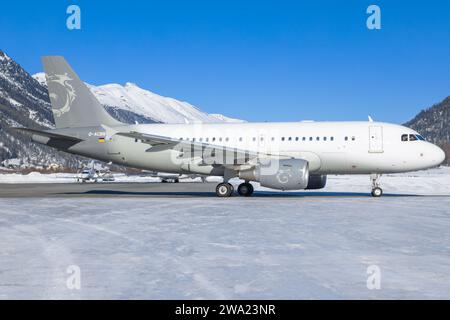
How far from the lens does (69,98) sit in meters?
26.7

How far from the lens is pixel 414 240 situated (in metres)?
9.52

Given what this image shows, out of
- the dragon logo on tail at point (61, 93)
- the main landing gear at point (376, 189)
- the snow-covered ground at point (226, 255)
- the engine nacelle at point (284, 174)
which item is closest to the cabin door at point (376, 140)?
the main landing gear at point (376, 189)

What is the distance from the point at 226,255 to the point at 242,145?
1670 centimetres

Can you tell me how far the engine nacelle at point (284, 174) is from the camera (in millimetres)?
20828

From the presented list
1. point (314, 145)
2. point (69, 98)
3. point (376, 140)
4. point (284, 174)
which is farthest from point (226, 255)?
point (69, 98)

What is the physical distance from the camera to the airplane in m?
22.7

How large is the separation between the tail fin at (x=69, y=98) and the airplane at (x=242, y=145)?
0.18ft

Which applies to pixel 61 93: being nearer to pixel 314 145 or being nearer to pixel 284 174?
pixel 284 174

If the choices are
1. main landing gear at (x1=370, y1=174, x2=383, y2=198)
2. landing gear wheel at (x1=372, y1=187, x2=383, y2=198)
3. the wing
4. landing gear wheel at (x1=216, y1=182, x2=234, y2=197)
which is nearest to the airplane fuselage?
main landing gear at (x1=370, y1=174, x2=383, y2=198)

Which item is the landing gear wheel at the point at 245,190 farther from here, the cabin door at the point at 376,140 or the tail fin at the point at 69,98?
the tail fin at the point at 69,98

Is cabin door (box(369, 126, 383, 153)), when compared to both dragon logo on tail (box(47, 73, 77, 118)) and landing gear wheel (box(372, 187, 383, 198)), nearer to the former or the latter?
landing gear wheel (box(372, 187, 383, 198))

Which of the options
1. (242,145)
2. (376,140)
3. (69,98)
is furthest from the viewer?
(69,98)

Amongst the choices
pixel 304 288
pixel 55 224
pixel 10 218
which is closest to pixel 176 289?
pixel 304 288
